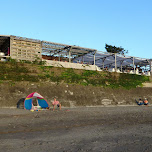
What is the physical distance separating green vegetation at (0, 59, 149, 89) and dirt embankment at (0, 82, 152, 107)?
69 centimetres

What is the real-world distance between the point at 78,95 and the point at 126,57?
45.5 ft

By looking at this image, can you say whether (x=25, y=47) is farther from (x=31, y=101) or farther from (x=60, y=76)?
(x=31, y=101)

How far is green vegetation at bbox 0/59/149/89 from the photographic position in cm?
1891

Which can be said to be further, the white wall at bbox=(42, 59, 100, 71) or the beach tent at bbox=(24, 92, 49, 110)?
the white wall at bbox=(42, 59, 100, 71)

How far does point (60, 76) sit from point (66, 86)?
1475 millimetres

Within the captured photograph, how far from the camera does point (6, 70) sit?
18734 millimetres

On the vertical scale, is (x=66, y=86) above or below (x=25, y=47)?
below

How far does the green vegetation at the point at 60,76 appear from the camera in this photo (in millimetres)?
18906

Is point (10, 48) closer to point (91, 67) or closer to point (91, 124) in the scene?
point (91, 67)

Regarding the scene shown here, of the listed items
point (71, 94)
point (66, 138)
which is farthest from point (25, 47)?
point (66, 138)

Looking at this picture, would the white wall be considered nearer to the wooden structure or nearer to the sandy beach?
the wooden structure

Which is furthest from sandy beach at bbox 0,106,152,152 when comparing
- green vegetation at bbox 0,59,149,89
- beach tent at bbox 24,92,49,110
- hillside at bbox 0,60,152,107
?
green vegetation at bbox 0,59,149,89

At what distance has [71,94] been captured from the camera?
19.9 m

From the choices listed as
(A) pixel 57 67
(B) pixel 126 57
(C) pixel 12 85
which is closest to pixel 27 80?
(C) pixel 12 85
